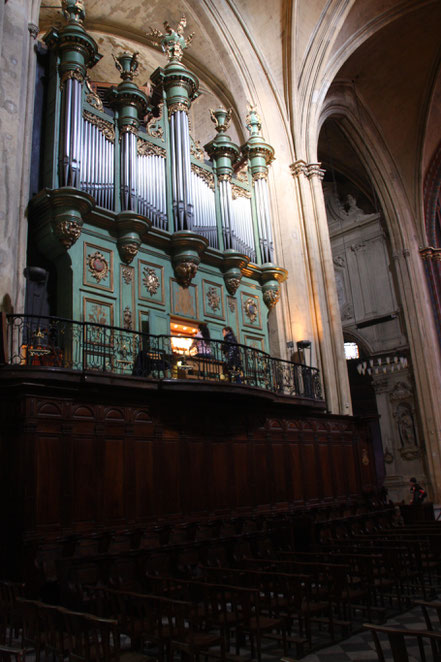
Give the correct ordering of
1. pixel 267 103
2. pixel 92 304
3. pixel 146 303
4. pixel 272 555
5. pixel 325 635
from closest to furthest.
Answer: pixel 325 635 → pixel 272 555 → pixel 92 304 → pixel 146 303 → pixel 267 103

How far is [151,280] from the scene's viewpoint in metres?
12.6

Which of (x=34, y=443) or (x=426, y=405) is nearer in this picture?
(x=34, y=443)

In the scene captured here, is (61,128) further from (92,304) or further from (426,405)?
(426,405)

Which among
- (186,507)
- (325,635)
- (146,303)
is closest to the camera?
(325,635)

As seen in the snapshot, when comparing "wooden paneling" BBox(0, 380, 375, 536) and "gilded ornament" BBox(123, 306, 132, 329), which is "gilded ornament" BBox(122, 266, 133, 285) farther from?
"wooden paneling" BBox(0, 380, 375, 536)

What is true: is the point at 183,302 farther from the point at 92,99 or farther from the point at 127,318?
the point at 92,99

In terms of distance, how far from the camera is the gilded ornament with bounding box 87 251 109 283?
11.5 metres

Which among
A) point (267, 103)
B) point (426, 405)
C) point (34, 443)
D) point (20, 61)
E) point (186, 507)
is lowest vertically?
→ point (186, 507)

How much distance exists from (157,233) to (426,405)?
1362cm

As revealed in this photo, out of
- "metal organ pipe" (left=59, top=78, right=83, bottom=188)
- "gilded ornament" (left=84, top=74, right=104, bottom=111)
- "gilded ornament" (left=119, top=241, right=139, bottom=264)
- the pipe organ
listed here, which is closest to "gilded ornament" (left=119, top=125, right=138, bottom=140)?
the pipe organ

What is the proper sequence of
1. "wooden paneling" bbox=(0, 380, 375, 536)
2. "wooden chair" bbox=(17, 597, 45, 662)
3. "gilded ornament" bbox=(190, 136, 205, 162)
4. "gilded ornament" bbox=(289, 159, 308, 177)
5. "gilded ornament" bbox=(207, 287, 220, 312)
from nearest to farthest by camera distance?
"wooden chair" bbox=(17, 597, 45, 662)
"wooden paneling" bbox=(0, 380, 375, 536)
"gilded ornament" bbox=(207, 287, 220, 312)
"gilded ornament" bbox=(190, 136, 205, 162)
"gilded ornament" bbox=(289, 159, 308, 177)

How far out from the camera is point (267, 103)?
18.2m

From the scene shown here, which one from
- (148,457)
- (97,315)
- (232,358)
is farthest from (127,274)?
(148,457)

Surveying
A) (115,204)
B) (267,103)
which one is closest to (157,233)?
(115,204)
